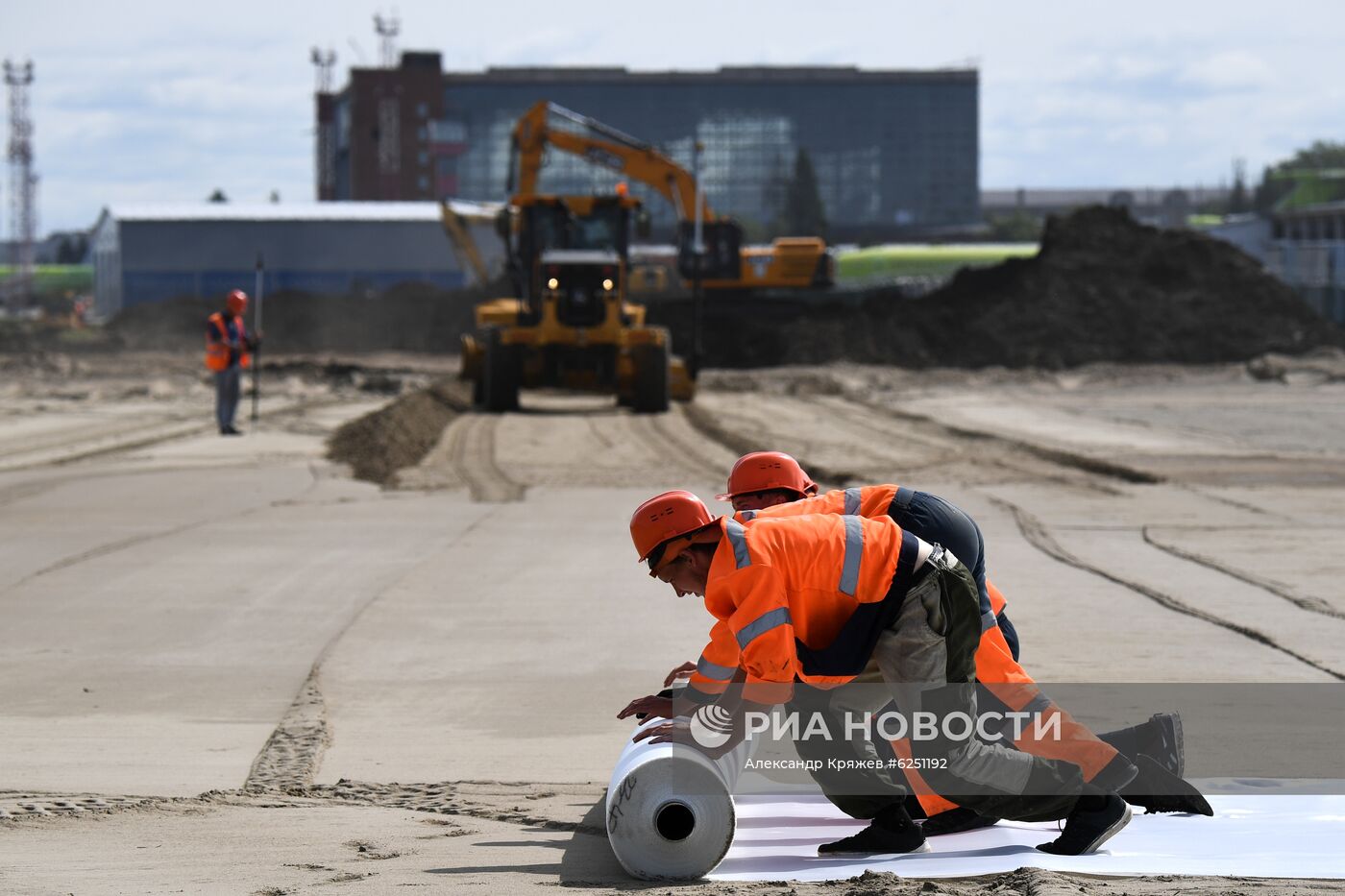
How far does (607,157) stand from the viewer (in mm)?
36469

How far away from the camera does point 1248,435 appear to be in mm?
24312

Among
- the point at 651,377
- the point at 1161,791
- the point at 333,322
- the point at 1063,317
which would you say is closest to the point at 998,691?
the point at 1161,791

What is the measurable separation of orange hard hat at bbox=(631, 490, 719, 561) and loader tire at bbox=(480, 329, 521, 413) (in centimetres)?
2235

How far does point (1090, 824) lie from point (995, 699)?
1.66ft

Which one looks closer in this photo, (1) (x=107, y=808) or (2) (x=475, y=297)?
(1) (x=107, y=808)

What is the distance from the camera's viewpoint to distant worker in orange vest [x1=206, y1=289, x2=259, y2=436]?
74.6ft

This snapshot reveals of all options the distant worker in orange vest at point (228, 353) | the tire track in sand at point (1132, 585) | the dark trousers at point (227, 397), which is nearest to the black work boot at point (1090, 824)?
the tire track in sand at point (1132, 585)

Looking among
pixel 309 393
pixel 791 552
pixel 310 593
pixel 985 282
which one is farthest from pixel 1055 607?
pixel 985 282

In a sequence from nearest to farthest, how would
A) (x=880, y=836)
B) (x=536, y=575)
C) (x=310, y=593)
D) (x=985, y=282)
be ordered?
(x=880, y=836) < (x=310, y=593) < (x=536, y=575) < (x=985, y=282)

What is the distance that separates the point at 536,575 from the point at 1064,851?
22.8 ft

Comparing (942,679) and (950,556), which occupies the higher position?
(950,556)

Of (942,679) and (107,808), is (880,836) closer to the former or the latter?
(942,679)

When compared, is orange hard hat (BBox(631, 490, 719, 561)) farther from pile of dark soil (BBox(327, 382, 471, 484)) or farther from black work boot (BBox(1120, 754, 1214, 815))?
pile of dark soil (BBox(327, 382, 471, 484))

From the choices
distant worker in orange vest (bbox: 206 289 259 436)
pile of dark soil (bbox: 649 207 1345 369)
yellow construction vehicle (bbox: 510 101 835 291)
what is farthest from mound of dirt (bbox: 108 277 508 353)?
distant worker in orange vest (bbox: 206 289 259 436)
